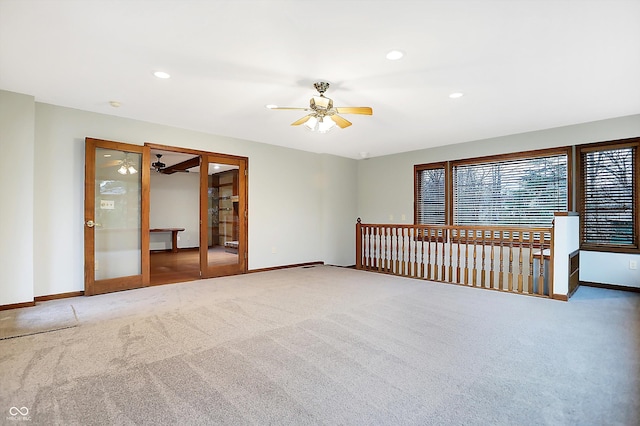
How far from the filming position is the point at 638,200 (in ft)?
15.1

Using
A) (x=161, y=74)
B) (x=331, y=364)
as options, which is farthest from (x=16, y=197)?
(x=331, y=364)

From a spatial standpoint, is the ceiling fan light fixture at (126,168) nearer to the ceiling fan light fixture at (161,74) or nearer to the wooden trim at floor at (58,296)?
the wooden trim at floor at (58,296)

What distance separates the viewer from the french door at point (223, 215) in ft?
18.6

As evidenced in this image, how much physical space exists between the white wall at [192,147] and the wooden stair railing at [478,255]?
1341mm

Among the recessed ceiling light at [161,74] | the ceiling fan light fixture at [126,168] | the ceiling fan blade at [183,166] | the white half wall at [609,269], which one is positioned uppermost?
the recessed ceiling light at [161,74]

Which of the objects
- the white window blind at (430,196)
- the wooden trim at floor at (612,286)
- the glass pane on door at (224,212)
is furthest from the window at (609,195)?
the glass pane on door at (224,212)

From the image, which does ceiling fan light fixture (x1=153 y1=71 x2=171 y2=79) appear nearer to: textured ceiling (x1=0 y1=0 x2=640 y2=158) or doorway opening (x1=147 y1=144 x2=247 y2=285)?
textured ceiling (x1=0 y1=0 x2=640 y2=158)

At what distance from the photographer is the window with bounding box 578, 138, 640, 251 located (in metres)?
4.70

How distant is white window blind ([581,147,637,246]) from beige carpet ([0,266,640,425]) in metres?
1.26

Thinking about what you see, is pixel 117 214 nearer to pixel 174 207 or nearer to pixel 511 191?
pixel 174 207

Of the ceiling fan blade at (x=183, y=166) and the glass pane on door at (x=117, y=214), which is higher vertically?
the ceiling fan blade at (x=183, y=166)

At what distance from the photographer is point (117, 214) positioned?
4.73 metres

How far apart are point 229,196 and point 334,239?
2666 mm

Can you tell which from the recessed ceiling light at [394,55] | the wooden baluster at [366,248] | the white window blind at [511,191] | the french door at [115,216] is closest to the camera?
the recessed ceiling light at [394,55]
